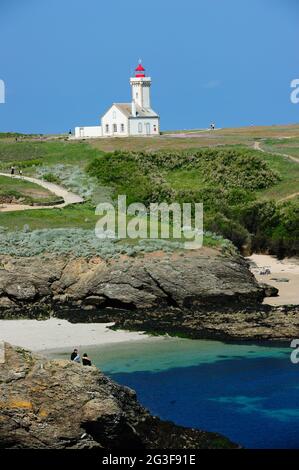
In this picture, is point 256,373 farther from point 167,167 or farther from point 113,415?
point 167,167

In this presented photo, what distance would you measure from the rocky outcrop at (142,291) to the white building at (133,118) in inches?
2012

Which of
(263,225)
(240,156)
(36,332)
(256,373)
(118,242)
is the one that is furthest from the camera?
(240,156)

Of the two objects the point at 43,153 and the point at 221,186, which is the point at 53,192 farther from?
the point at 43,153

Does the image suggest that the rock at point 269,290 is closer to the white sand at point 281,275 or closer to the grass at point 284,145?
the white sand at point 281,275

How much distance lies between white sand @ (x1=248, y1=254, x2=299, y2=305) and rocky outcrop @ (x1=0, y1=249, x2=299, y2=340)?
2.73 ft

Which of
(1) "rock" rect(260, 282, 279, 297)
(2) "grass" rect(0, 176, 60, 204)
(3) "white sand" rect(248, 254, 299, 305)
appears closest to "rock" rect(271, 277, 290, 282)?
(3) "white sand" rect(248, 254, 299, 305)

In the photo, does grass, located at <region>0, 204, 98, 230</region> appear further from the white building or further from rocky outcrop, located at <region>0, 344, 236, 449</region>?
the white building

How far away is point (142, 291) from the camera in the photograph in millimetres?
47281

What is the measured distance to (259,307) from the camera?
46219mm

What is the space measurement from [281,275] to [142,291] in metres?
10.7

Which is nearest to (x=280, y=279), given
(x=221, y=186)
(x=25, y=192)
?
(x=25, y=192)

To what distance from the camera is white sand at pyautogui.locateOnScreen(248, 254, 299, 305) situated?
48.3 m
